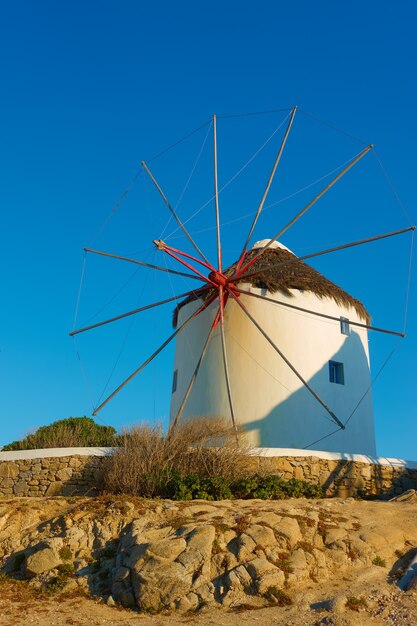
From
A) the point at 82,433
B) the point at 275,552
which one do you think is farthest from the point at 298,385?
the point at 275,552

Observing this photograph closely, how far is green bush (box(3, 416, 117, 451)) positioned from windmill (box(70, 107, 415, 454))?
42.9 inches

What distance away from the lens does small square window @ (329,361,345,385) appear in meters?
21.6

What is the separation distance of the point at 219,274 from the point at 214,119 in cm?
494

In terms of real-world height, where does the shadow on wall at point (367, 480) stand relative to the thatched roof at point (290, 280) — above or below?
below

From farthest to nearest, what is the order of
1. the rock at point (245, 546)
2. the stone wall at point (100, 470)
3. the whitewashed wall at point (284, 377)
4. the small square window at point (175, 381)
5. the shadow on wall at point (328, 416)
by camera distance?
the small square window at point (175, 381)
the whitewashed wall at point (284, 377)
the shadow on wall at point (328, 416)
the stone wall at point (100, 470)
the rock at point (245, 546)

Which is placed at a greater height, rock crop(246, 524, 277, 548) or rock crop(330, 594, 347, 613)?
rock crop(246, 524, 277, 548)

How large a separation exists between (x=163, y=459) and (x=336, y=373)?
28.6ft

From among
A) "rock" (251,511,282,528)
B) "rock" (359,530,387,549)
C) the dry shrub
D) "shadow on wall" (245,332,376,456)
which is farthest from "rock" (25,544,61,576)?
"shadow on wall" (245,332,376,456)

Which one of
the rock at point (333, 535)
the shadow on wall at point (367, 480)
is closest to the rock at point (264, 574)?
the rock at point (333, 535)

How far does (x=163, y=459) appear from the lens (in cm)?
1510

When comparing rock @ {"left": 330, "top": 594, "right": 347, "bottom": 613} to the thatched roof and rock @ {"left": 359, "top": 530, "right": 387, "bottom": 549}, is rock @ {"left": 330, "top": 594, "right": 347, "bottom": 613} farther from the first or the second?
the thatched roof

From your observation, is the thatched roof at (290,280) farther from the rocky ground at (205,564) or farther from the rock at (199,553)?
the rock at (199,553)

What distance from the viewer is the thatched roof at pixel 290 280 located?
21844 millimetres

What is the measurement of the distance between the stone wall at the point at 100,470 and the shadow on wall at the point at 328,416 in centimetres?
319
